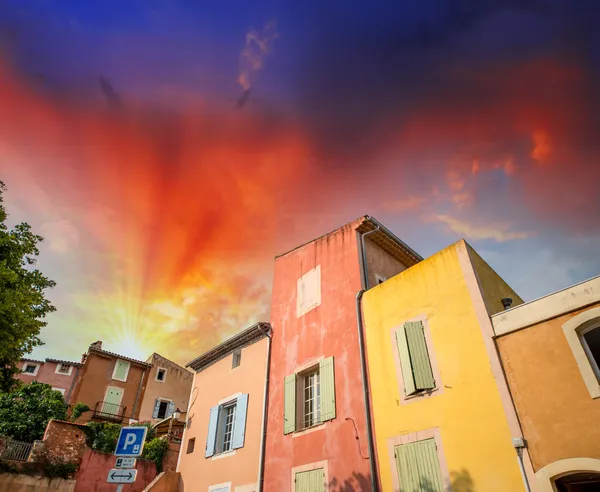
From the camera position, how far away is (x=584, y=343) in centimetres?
748

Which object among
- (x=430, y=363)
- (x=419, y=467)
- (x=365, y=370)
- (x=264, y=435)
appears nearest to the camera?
(x=419, y=467)

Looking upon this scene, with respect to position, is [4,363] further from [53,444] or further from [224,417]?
[224,417]

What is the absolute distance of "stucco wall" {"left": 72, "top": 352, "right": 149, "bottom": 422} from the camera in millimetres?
31109

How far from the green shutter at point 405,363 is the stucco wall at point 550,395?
2.21 metres

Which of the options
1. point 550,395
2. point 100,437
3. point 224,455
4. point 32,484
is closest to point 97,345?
point 100,437

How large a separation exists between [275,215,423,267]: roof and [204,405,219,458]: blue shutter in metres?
8.13

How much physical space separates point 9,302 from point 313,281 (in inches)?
382

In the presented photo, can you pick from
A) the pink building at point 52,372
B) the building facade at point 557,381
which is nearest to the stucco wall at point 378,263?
the building facade at point 557,381

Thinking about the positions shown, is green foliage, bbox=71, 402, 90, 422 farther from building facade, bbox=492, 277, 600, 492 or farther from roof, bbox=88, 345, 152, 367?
building facade, bbox=492, 277, 600, 492

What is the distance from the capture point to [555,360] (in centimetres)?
754

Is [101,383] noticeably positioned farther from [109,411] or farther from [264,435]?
[264,435]

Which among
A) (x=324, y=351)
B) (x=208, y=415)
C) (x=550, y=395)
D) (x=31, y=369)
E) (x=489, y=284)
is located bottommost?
(x=550, y=395)

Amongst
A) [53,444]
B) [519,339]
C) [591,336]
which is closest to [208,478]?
[53,444]

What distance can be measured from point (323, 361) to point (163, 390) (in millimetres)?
28821
